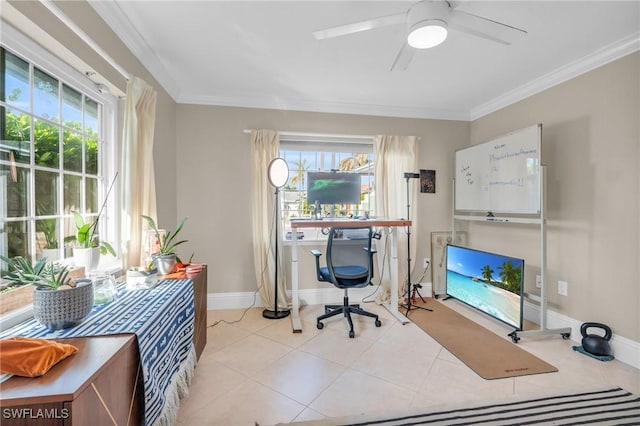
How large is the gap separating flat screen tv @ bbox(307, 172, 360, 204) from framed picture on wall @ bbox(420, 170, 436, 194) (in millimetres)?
1001

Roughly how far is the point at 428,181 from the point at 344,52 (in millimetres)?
2053

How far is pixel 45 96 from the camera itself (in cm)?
150

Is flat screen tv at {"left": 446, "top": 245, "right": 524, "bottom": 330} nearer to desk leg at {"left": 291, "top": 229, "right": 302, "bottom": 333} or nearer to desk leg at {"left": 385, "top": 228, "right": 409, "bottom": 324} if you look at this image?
desk leg at {"left": 385, "top": 228, "right": 409, "bottom": 324}

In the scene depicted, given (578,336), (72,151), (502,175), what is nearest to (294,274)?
(72,151)

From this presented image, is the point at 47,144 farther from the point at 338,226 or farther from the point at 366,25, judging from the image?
the point at 338,226

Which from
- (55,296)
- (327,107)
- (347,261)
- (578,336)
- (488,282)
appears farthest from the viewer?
(327,107)

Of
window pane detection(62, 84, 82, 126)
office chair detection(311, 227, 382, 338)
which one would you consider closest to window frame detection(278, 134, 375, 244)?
office chair detection(311, 227, 382, 338)

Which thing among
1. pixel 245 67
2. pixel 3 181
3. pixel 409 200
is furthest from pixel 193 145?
pixel 409 200

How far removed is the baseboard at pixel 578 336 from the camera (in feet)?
7.09

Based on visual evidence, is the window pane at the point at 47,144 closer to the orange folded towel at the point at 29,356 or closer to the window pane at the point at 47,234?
the window pane at the point at 47,234

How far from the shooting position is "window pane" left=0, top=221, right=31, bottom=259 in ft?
4.19

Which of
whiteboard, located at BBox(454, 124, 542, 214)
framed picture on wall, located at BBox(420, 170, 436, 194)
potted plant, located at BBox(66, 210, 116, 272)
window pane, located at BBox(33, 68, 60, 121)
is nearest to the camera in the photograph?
window pane, located at BBox(33, 68, 60, 121)

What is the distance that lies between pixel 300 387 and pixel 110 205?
1782 millimetres

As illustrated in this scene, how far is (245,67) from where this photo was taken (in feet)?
8.43
